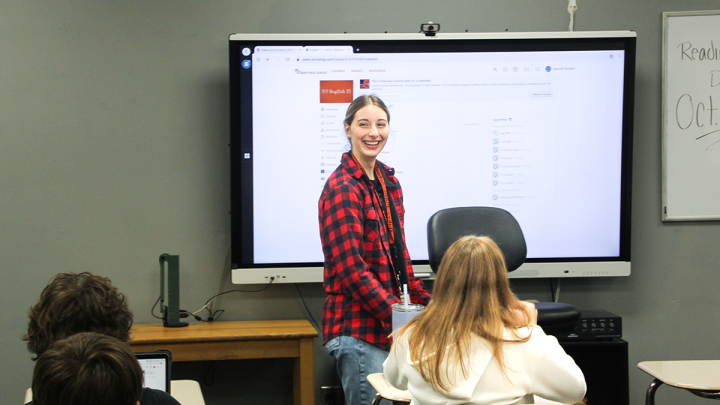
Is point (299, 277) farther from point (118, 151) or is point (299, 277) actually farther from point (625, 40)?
point (625, 40)

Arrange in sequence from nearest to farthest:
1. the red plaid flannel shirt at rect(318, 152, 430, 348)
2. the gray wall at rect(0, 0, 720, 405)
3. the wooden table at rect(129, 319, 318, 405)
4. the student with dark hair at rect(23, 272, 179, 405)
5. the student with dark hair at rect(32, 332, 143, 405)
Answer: the student with dark hair at rect(32, 332, 143, 405), the student with dark hair at rect(23, 272, 179, 405), the red plaid flannel shirt at rect(318, 152, 430, 348), the wooden table at rect(129, 319, 318, 405), the gray wall at rect(0, 0, 720, 405)

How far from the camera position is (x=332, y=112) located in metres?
3.09

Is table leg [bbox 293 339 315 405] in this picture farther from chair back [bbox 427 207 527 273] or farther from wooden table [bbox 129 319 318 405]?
chair back [bbox 427 207 527 273]

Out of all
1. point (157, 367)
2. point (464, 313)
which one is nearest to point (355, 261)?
point (464, 313)

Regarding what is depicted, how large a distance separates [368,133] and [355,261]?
1.75ft

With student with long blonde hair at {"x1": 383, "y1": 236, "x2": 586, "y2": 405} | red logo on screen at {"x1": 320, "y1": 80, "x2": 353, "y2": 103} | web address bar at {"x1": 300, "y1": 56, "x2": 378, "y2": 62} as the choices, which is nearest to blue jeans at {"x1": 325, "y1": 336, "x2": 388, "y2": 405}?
student with long blonde hair at {"x1": 383, "y1": 236, "x2": 586, "y2": 405}

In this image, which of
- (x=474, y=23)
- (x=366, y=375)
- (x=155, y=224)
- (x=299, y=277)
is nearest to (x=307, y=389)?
(x=299, y=277)

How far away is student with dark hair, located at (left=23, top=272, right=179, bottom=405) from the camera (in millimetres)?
1380

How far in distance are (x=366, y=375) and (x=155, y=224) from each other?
1.58 meters

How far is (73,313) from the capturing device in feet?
4.55

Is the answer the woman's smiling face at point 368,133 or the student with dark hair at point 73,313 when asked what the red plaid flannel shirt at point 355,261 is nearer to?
the woman's smiling face at point 368,133

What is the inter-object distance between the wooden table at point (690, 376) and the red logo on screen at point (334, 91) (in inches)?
70.7

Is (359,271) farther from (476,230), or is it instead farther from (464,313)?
(464,313)

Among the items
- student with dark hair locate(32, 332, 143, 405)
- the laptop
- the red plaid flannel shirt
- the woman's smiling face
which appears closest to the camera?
student with dark hair locate(32, 332, 143, 405)
